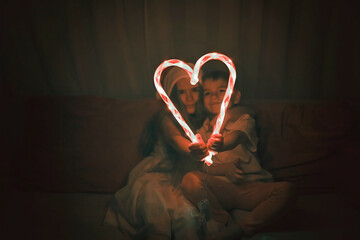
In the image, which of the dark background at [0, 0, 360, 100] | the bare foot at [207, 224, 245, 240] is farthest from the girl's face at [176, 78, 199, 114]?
the bare foot at [207, 224, 245, 240]

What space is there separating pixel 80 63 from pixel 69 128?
445 millimetres

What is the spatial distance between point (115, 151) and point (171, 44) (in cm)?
67

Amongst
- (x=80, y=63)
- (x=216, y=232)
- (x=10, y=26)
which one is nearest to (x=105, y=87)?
(x=80, y=63)

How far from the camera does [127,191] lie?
1521 millimetres

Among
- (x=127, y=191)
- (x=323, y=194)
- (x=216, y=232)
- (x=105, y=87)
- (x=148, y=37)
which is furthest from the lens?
(x=105, y=87)

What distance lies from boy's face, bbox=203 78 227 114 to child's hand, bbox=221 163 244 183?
249 mm

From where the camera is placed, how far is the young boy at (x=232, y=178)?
1.28 m

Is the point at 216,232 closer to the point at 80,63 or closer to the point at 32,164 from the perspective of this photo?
the point at 32,164

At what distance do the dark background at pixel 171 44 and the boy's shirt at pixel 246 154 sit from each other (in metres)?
0.57

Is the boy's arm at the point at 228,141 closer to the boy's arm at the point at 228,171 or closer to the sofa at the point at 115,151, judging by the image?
the boy's arm at the point at 228,171

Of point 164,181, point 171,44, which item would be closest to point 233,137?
point 164,181

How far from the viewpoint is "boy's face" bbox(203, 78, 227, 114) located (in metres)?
1.56

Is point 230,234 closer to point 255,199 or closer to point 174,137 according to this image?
point 255,199

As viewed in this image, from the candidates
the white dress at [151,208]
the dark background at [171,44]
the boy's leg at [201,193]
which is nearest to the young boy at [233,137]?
the boy's leg at [201,193]
